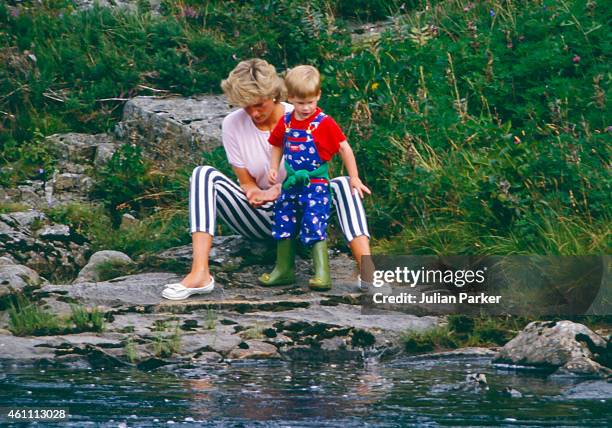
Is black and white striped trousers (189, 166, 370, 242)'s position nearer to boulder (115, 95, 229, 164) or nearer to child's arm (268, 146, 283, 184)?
child's arm (268, 146, 283, 184)

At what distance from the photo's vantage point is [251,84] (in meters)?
8.05

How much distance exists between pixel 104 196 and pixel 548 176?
4.25 metres

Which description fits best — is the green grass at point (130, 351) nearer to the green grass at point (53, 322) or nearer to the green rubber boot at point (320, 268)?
the green grass at point (53, 322)

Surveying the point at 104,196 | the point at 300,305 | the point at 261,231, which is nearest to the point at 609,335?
the point at 300,305

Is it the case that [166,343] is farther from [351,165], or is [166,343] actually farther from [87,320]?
[351,165]

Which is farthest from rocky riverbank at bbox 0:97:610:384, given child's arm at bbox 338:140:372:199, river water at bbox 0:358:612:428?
child's arm at bbox 338:140:372:199

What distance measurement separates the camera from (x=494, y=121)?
1034 cm

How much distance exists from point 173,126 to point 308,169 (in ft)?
11.4

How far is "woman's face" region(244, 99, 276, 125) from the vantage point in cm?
822

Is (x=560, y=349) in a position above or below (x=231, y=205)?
below

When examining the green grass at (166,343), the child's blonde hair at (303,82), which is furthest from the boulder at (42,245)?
the child's blonde hair at (303,82)

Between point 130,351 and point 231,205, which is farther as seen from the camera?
point 231,205

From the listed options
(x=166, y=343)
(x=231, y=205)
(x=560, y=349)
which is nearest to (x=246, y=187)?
(x=231, y=205)

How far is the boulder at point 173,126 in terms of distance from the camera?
11.0 meters
